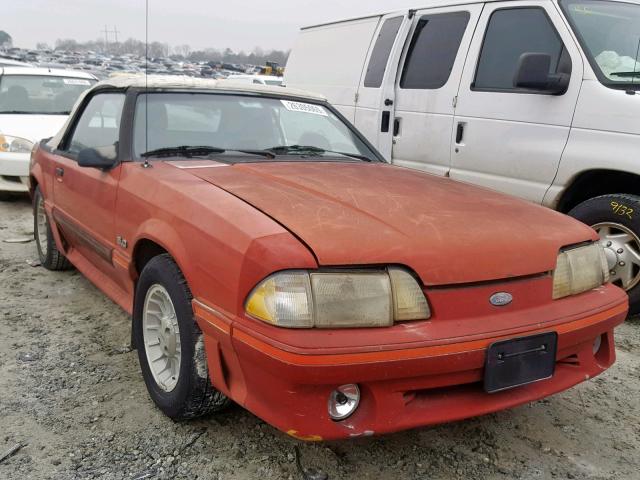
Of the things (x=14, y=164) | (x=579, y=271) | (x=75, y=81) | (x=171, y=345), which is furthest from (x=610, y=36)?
(x=75, y=81)

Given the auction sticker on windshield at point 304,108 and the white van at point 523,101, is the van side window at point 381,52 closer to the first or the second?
the white van at point 523,101

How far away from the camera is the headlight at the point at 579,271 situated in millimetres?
2307

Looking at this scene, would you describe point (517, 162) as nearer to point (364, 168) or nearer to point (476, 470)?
point (364, 168)

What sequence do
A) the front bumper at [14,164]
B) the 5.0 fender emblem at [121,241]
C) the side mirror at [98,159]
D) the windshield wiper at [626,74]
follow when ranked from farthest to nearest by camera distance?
the front bumper at [14,164], the windshield wiper at [626,74], the side mirror at [98,159], the 5.0 fender emblem at [121,241]

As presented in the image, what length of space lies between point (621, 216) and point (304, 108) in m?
2.09

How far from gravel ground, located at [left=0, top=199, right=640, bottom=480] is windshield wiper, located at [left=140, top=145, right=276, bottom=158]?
108 centimetres

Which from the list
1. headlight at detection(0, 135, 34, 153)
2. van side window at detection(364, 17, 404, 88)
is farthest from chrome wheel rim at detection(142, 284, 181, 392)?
headlight at detection(0, 135, 34, 153)

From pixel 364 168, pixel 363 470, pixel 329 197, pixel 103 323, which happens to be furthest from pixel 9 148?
pixel 363 470

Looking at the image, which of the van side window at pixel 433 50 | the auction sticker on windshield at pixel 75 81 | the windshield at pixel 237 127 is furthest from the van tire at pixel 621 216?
the auction sticker on windshield at pixel 75 81

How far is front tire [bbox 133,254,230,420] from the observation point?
Result: 2307 mm

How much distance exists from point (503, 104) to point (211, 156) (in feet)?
7.82

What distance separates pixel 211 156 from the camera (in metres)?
3.10

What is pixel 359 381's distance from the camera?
1.88 meters

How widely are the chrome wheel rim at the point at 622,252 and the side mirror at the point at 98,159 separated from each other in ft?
9.74
